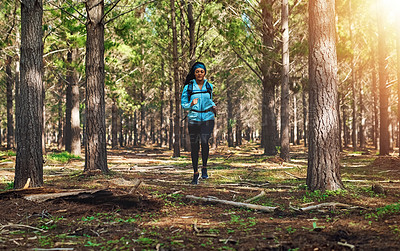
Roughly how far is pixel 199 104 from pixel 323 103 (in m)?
2.81

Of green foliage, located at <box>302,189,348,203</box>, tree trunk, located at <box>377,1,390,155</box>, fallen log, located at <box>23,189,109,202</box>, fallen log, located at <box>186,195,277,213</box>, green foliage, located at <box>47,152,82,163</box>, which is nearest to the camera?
fallen log, located at <box>186,195,277,213</box>

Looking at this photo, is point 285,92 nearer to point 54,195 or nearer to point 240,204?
point 240,204

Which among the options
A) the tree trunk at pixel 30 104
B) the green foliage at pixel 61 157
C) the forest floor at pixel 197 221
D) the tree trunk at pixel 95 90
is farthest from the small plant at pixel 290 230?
the green foliage at pixel 61 157

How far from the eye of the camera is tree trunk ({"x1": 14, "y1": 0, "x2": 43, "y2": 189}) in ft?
19.2

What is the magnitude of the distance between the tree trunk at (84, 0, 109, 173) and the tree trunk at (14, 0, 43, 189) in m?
2.20

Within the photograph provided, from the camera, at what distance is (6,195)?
507 cm

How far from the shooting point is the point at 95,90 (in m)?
8.29

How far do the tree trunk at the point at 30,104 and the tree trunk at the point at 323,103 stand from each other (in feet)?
15.5

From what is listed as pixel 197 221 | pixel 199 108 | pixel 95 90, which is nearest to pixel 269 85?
pixel 199 108

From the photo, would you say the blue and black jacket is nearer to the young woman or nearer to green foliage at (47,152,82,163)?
the young woman

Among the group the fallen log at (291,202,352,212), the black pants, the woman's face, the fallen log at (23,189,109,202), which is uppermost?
the woman's face

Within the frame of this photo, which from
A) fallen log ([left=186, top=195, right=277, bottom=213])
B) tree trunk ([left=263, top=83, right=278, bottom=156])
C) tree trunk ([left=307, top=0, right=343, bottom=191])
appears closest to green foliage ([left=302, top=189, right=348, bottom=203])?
tree trunk ([left=307, top=0, right=343, bottom=191])

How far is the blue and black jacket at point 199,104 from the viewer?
24.5 feet

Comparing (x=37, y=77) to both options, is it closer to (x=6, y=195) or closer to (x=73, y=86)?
(x=6, y=195)
